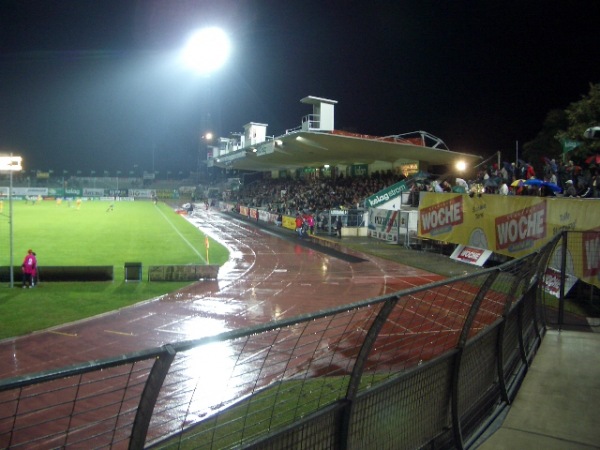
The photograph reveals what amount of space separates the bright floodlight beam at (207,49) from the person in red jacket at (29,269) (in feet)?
100

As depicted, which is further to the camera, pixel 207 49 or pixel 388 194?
pixel 207 49

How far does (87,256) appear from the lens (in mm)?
22016

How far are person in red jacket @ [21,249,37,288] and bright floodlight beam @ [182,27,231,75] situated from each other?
30.6 m

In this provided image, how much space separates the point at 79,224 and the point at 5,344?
28.1 metres

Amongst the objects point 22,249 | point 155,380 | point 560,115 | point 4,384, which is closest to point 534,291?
point 155,380

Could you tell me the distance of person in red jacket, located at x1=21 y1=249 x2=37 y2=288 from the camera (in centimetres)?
1506

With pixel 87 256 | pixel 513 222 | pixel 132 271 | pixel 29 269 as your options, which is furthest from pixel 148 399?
pixel 87 256

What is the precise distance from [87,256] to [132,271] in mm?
6618

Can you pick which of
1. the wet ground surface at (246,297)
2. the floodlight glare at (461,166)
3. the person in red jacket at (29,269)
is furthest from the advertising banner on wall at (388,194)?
the person in red jacket at (29,269)

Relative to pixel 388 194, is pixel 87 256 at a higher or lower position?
lower

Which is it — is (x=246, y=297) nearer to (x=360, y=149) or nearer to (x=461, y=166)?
(x=360, y=149)

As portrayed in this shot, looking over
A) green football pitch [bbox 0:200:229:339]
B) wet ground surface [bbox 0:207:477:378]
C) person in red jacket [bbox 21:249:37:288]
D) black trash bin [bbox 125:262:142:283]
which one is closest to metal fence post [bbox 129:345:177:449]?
wet ground surface [bbox 0:207:477:378]

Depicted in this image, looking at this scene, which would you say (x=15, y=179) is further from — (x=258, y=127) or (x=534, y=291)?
(x=534, y=291)

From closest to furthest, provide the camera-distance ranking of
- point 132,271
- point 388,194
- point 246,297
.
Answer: point 246,297 < point 132,271 < point 388,194
